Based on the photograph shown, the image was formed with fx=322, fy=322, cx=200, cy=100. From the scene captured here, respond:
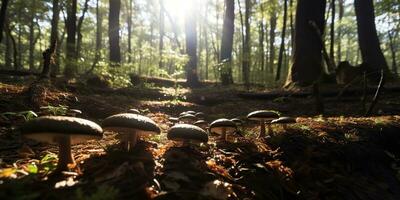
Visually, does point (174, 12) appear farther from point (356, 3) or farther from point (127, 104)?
point (127, 104)

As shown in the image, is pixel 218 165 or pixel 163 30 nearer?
A: pixel 218 165

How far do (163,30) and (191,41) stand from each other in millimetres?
24184

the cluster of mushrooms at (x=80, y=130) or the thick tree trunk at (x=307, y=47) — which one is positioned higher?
the thick tree trunk at (x=307, y=47)

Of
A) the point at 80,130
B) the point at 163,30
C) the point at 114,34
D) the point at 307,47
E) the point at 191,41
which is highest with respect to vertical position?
the point at 163,30

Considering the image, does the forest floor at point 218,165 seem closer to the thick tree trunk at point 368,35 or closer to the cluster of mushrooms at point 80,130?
the cluster of mushrooms at point 80,130

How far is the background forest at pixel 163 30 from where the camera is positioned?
14812 millimetres

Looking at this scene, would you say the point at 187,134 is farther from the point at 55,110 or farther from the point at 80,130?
the point at 55,110

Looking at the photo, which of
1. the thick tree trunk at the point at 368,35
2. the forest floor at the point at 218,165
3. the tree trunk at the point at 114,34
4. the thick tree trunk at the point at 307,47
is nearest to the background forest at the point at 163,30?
the tree trunk at the point at 114,34

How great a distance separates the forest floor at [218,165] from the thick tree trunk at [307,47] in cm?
591

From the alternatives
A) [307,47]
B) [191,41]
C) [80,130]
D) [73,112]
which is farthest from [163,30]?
[80,130]

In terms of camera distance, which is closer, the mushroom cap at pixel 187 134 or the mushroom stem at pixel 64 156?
the mushroom stem at pixel 64 156

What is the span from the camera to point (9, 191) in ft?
8.35

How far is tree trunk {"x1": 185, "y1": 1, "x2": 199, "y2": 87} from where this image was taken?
18125 millimetres

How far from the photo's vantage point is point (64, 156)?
3.09m
